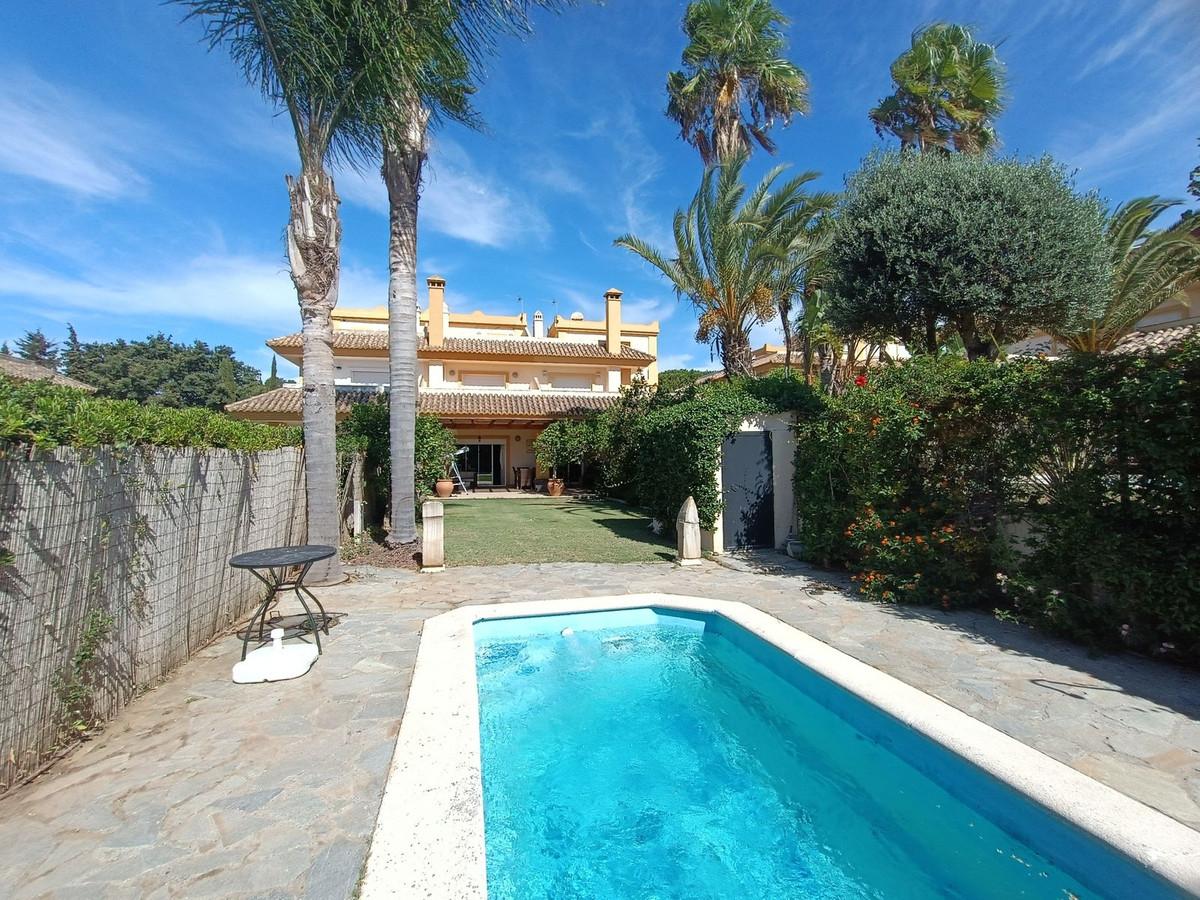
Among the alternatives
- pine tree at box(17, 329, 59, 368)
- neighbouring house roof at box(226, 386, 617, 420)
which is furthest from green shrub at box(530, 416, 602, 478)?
pine tree at box(17, 329, 59, 368)

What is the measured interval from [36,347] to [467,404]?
84.8 m

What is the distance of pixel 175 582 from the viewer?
5262 millimetres

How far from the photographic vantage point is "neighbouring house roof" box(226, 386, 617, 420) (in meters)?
24.6

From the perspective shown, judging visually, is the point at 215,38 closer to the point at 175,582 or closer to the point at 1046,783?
the point at 175,582

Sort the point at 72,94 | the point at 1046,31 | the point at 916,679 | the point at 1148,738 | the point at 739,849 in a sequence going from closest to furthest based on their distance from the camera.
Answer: the point at 739,849, the point at 1148,738, the point at 916,679, the point at 72,94, the point at 1046,31

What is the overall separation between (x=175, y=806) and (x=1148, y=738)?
648 centimetres

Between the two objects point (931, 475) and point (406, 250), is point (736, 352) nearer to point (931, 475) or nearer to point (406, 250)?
point (931, 475)

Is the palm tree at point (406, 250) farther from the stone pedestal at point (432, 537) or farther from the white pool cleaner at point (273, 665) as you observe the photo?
the white pool cleaner at point (273, 665)

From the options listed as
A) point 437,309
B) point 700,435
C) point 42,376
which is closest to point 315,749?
point 42,376

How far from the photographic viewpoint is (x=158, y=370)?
194 feet

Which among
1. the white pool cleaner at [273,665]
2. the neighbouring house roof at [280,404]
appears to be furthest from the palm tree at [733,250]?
the neighbouring house roof at [280,404]

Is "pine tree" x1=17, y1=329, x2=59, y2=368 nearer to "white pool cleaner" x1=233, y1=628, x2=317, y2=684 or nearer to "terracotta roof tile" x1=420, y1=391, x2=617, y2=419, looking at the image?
"terracotta roof tile" x1=420, y1=391, x2=617, y2=419

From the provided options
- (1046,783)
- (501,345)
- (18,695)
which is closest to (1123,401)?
(1046,783)

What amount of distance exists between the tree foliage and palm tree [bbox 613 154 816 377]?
195 ft
